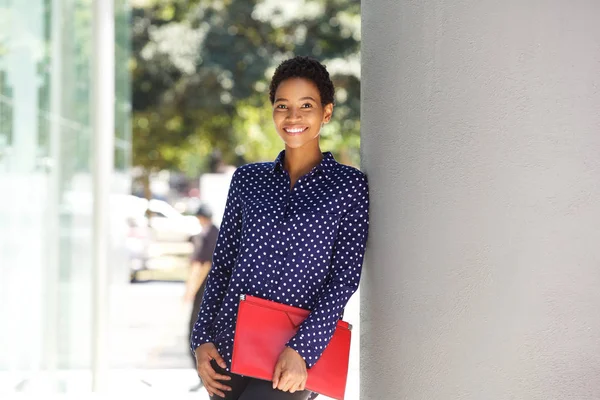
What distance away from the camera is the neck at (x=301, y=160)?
2920 millimetres

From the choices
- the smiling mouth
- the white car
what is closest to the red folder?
the smiling mouth

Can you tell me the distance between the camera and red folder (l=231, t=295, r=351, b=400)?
2.65m

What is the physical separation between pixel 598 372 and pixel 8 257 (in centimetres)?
389

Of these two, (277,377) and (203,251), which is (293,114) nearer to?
(277,377)

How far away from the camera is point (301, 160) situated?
293 centimetres

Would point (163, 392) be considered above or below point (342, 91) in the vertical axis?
below

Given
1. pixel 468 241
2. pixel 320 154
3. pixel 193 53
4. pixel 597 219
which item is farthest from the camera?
pixel 193 53

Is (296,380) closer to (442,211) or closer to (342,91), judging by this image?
(442,211)

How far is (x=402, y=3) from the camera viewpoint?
276 centimetres

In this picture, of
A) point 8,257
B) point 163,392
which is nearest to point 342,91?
point 163,392

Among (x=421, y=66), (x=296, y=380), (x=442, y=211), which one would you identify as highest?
(x=421, y=66)

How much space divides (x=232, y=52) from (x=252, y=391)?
16713 millimetres

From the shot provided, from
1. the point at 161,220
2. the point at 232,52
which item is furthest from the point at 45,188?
the point at 161,220

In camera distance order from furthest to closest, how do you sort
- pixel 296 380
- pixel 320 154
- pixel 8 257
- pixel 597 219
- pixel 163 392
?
pixel 163 392 < pixel 8 257 < pixel 320 154 < pixel 296 380 < pixel 597 219
